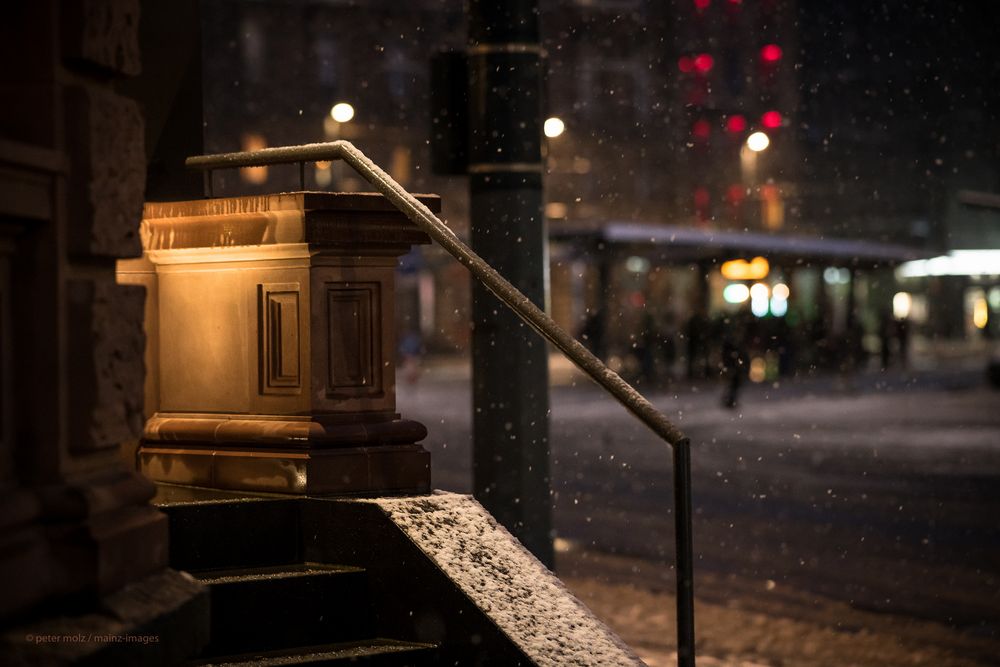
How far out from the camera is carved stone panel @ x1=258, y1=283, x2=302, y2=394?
17.4 feet

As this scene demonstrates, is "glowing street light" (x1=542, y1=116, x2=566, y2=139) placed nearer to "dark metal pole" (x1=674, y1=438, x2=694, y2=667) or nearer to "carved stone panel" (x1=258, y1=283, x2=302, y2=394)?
"carved stone panel" (x1=258, y1=283, x2=302, y2=394)

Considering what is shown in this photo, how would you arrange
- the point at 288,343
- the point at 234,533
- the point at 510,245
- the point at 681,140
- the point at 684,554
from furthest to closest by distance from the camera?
the point at 681,140 < the point at 510,245 < the point at 288,343 < the point at 234,533 < the point at 684,554

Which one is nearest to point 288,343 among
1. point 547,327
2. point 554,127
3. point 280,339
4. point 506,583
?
point 280,339

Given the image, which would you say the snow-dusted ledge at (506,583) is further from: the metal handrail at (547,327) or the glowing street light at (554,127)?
the glowing street light at (554,127)

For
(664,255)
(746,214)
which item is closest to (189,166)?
(664,255)

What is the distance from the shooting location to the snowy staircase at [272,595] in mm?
4598

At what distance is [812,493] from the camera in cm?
1398

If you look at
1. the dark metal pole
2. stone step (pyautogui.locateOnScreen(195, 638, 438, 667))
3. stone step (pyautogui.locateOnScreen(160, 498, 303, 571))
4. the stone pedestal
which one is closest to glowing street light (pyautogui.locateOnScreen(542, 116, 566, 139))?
the stone pedestal

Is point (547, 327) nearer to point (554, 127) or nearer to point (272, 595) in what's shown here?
point (272, 595)

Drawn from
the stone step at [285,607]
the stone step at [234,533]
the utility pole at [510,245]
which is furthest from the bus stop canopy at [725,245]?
the stone step at [285,607]

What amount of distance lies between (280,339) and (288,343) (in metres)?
0.04

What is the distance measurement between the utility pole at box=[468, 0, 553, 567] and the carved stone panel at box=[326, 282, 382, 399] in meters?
1.37

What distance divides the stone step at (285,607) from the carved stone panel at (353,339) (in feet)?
2.30

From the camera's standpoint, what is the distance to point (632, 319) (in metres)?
55.4
